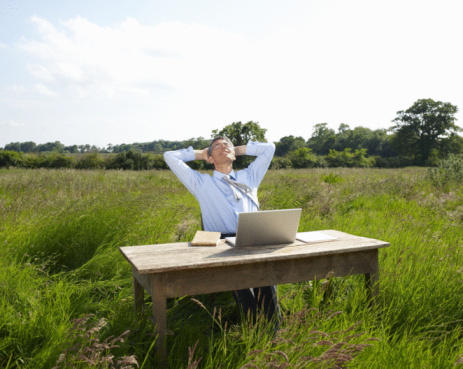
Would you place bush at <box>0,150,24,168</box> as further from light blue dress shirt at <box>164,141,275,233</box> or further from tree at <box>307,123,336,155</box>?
tree at <box>307,123,336,155</box>

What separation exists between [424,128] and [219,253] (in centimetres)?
5765

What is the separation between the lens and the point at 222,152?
373 cm

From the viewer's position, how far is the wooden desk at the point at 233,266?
2.29 metres

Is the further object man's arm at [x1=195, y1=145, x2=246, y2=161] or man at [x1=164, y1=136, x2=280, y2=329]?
man's arm at [x1=195, y1=145, x2=246, y2=161]

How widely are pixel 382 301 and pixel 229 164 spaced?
5.89ft

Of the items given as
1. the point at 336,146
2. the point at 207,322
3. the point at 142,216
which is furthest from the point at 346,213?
the point at 336,146

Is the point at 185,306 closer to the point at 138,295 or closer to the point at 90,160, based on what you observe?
the point at 138,295

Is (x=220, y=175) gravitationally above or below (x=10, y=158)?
below

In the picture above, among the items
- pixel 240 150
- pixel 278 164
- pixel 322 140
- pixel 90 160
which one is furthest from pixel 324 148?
pixel 240 150

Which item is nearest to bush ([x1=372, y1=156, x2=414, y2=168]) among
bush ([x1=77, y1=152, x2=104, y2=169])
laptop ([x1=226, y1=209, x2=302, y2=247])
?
bush ([x1=77, y1=152, x2=104, y2=169])

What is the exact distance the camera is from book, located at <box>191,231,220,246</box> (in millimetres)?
2789

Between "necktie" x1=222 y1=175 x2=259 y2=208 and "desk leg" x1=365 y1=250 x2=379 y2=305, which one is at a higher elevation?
"necktie" x1=222 y1=175 x2=259 y2=208

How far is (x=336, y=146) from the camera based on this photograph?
79.8m

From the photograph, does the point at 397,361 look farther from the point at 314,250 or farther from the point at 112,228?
the point at 112,228
